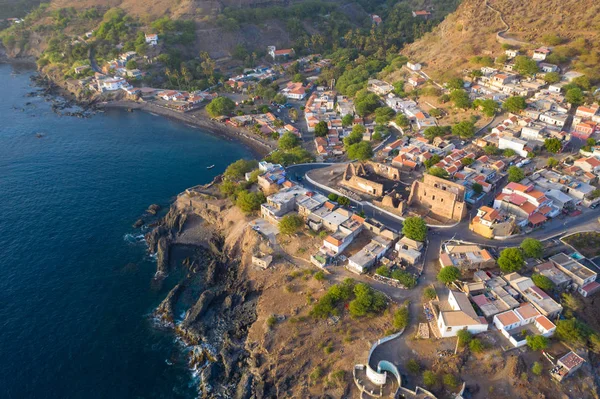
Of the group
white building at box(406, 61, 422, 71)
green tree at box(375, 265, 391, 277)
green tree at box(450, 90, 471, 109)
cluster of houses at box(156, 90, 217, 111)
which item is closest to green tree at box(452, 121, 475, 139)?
green tree at box(450, 90, 471, 109)

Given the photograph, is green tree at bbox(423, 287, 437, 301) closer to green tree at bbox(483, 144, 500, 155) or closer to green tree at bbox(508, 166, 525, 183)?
green tree at bbox(508, 166, 525, 183)

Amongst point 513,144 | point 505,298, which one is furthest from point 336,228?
point 513,144

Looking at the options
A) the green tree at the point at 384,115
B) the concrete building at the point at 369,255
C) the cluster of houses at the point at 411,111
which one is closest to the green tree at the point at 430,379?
the concrete building at the point at 369,255

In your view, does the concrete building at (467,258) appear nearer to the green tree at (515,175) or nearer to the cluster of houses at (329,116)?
the green tree at (515,175)

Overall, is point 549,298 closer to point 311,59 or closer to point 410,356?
point 410,356

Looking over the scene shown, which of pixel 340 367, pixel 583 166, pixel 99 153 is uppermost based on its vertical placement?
pixel 583 166

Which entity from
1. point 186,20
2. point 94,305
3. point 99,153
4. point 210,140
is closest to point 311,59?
point 186,20

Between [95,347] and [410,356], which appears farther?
[95,347]
